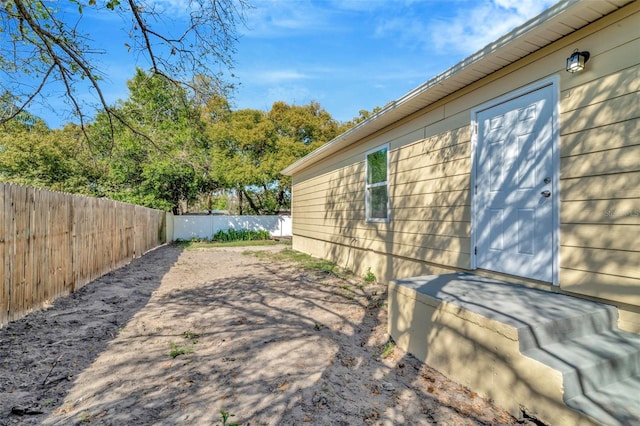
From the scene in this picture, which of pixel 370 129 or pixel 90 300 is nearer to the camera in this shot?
pixel 90 300

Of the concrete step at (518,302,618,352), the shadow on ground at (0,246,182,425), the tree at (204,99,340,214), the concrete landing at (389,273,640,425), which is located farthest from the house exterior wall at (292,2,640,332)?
the tree at (204,99,340,214)

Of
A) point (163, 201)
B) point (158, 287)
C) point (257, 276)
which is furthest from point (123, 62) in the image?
point (163, 201)

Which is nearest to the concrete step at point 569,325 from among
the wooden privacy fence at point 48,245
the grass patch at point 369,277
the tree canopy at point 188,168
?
the grass patch at point 369,277

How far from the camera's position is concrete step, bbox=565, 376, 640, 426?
1.62m

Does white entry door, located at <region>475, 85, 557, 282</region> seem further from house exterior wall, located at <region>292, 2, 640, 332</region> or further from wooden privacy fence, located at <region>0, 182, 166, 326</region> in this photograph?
wooden privacy fence, located at <region>0, 182, 166, 326</region>

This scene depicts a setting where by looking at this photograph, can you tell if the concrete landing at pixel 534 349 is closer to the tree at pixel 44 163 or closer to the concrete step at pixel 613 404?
the concrete step at pixel 613 404

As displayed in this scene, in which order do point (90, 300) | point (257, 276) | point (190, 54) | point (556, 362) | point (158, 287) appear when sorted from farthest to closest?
point (257, 276) < point (158, 287) < point (90, 300) < point (190, 54) < point (556, 362)

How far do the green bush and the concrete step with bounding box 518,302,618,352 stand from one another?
54.5 feet

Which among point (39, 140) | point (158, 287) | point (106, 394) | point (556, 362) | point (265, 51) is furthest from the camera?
point (39, 140)

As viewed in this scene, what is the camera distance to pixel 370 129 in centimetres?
→ 634

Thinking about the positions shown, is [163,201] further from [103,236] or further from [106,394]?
[106,394]

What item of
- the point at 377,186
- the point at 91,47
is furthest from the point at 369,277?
the point at 91,47

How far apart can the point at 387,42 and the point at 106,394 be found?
27.4ft

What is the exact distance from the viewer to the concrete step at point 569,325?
2123mm
